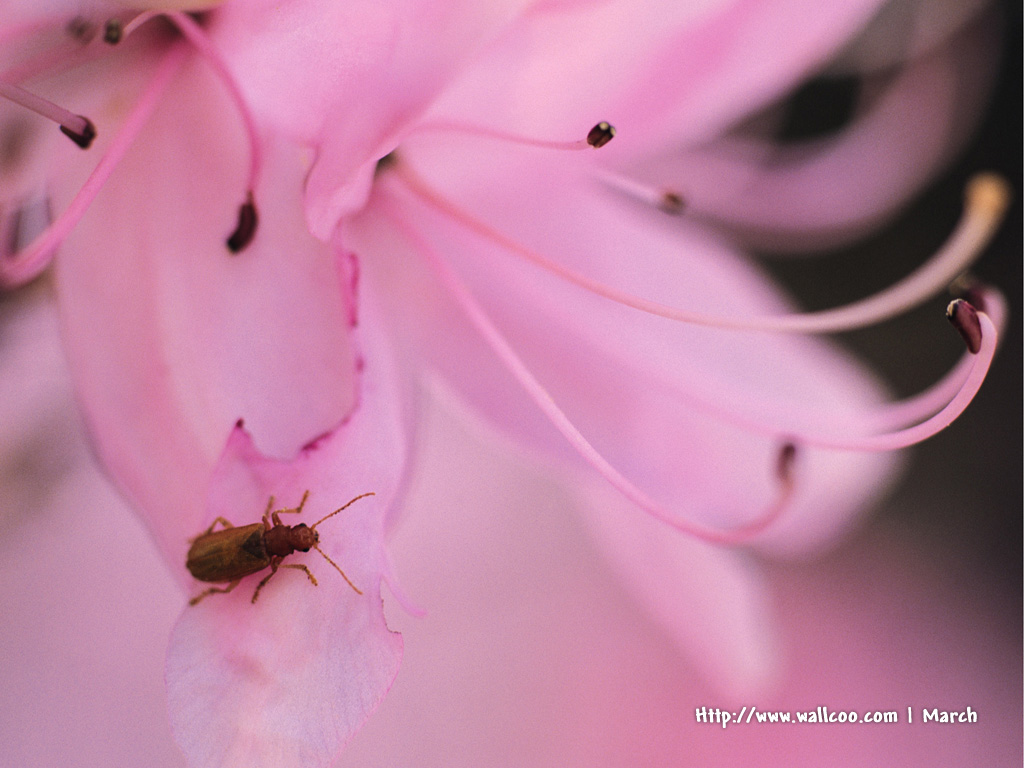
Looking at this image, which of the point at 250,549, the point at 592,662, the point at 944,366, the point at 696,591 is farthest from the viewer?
the point at 944,366

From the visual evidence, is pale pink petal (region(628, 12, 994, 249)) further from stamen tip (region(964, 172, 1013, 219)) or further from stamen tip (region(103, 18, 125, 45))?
stamen tip (region(103, 18, 125, 45))

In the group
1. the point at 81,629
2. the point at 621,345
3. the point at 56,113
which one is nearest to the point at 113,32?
the point at 56,113

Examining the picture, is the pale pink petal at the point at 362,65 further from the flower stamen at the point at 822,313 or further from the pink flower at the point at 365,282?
the flower stamen at the point at 822,313

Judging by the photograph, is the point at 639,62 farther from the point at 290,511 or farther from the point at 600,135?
the point at 290,511

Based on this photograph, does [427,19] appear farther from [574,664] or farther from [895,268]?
[895,268]

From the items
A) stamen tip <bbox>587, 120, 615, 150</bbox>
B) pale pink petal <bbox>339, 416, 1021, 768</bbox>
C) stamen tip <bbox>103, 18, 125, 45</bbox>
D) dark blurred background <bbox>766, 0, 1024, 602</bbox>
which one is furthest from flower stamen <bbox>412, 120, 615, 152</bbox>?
dark blurred background <bbox>766, 0, 1024, 602</bbox>

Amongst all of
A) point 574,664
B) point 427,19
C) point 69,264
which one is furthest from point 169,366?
point 574,664
